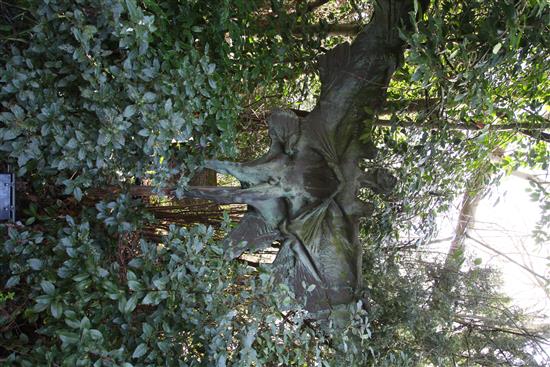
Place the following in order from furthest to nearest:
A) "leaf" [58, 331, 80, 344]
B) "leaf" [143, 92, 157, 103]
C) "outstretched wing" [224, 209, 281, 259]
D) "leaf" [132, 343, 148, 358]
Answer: "outstretched wing" [224, 209, 281, 259] < "leaf" [143, 92, 157, 103] < "leaf" [132, 343, 148, 358] < "leaf" [58, 331, 80, 344]

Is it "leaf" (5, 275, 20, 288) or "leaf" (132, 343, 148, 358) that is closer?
"leaf" (132, 343, 148, 358)

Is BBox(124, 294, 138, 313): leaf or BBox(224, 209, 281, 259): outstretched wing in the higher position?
BBox(224, 209, 281, 259): outstretched wing

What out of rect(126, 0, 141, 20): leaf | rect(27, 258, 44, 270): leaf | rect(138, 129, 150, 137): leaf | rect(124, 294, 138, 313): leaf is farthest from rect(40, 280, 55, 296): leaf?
rect(126, 0, 141, 20): leaf

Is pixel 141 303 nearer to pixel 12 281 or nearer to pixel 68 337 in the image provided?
pixel 68 337

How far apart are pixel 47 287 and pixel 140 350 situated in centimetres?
44

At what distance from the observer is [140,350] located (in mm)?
1736

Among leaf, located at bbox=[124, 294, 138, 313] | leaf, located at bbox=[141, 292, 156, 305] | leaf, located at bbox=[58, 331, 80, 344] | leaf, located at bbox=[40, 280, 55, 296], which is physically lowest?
leaf, located at bbox=[58, 331, 80, 344]

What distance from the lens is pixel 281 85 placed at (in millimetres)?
3076

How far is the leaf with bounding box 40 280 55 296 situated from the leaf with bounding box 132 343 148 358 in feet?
1.34

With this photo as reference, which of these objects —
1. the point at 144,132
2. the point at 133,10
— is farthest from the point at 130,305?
the point at 133,10

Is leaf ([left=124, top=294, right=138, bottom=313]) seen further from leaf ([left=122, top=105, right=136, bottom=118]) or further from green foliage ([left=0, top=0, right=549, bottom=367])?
leaf ([left=122, top=105, right=136, bottom=118])

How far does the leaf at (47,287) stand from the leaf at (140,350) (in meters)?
0.41

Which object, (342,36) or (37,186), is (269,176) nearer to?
(37,186)

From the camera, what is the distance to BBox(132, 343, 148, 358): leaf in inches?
67.9
